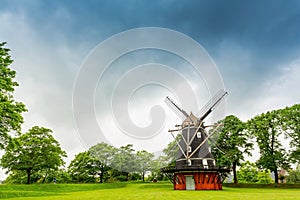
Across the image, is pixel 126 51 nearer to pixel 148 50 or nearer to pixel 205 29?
pixel 148 50

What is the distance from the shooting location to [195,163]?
30359mm

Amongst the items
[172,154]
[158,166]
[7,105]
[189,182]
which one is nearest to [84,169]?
[158,166]

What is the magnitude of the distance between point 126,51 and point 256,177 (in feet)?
156

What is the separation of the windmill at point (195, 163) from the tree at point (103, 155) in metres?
17.4

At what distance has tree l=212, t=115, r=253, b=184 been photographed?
129 feet

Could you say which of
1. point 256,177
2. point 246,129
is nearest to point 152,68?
point 246,129

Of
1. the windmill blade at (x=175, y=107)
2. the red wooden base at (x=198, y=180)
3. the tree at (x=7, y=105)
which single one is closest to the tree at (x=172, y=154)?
the windmill blade at (x=175, y=107)

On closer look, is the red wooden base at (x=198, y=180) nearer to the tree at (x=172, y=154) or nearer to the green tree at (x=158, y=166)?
the tree at (x=172, y=154)

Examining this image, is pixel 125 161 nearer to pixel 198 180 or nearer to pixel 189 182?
pixel 189 182

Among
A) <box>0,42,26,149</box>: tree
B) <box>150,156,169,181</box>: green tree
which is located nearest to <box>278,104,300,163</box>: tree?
<box>150,156,169,181</box>: green tree

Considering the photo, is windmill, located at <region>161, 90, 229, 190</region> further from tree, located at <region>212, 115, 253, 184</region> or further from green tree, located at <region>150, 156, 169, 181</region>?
green tree, located at <region>150, 156, 169, 181</region>

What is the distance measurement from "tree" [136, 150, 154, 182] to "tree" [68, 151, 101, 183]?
348 inches

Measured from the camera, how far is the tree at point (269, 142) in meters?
36.7

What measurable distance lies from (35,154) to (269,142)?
35107 millimetres
